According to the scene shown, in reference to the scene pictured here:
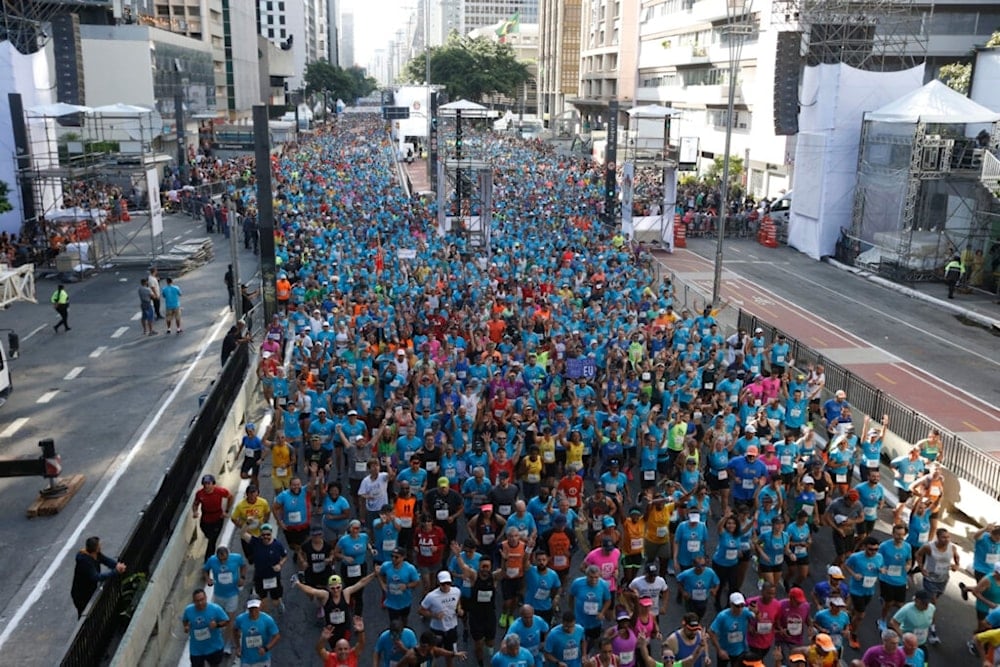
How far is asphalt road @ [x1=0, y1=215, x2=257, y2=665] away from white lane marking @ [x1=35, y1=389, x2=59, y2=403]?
0.06 ft

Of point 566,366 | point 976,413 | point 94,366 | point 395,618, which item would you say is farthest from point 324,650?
point 976,413

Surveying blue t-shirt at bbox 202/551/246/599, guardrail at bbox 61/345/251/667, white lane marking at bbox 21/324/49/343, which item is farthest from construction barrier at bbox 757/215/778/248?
blue t-shirt at bbox 202/551/246/599

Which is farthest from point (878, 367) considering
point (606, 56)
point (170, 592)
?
point (606, 56)

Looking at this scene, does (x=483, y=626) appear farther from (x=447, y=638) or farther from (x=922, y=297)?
(x=922, y=297)

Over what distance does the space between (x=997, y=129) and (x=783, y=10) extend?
15375 millimetres

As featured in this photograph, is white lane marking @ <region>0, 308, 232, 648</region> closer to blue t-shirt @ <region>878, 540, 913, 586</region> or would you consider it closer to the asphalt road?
the asphalt road

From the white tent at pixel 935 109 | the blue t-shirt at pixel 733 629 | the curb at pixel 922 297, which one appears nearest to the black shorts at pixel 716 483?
the blue t-shirt at pixel 733 629

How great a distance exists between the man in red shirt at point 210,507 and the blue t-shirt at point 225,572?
5.32 ft

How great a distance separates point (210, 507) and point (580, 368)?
22.9 feet

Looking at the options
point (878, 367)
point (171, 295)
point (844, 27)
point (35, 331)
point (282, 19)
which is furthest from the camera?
point (282, 19)

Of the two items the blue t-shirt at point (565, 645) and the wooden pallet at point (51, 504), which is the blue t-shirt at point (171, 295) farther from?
the blue t-shirt at point (565, 645)

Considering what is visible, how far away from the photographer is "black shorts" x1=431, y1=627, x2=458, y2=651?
8297mm

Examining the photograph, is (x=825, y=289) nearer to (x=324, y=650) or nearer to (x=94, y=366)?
(x=94, y=366)

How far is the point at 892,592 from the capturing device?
9.34m
